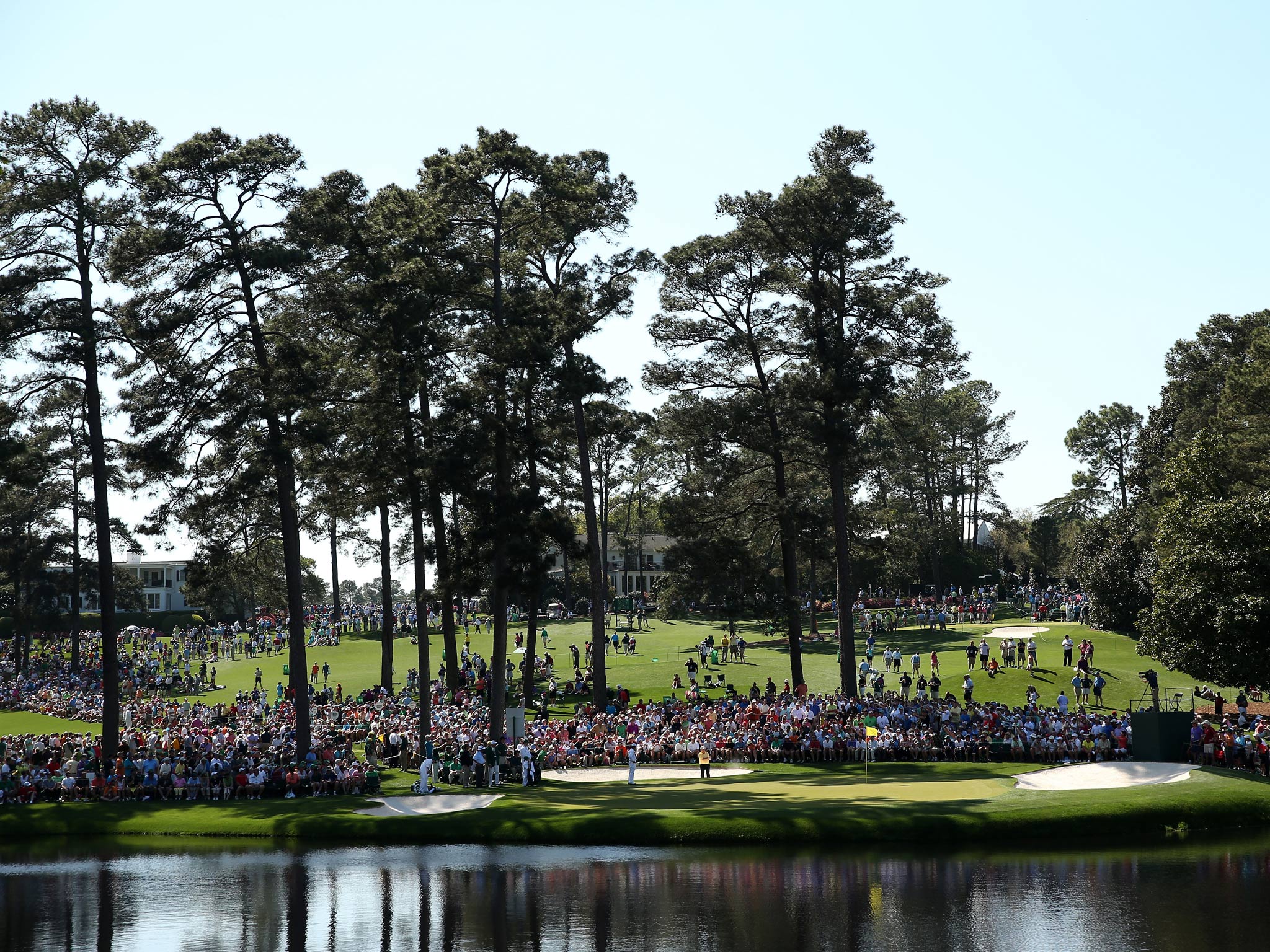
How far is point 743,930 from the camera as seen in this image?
19.2 meters

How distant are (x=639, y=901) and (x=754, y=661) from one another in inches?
1569

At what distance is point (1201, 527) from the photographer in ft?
126

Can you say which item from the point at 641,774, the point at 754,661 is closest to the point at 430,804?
the point at 641,774

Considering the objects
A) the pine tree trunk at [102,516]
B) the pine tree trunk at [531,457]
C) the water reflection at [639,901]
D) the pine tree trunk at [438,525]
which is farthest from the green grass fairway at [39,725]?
the water reflection at [639,901]

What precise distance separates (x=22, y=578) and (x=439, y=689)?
4040 cm

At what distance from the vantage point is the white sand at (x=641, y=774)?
123ft

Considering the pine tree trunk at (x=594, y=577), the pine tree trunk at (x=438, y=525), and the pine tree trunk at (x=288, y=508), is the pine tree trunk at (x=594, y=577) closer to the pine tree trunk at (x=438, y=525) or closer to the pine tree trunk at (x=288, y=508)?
the pine tree trunk at (x=438, y=525)

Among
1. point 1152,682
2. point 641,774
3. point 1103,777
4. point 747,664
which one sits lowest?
point 641,774

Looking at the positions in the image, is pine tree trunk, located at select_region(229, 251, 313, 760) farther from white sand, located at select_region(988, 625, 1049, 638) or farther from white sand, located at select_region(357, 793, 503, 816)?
white sand, located at select_region(988, 625, 1049, 638)

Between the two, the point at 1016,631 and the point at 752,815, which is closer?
the point at 752,815

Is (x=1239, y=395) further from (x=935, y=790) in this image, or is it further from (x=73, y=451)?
(x=73, y=451)

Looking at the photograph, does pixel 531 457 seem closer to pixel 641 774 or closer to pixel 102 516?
pixel 641 774

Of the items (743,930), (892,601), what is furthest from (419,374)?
(892,601)

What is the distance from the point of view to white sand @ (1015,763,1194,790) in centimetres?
3212
